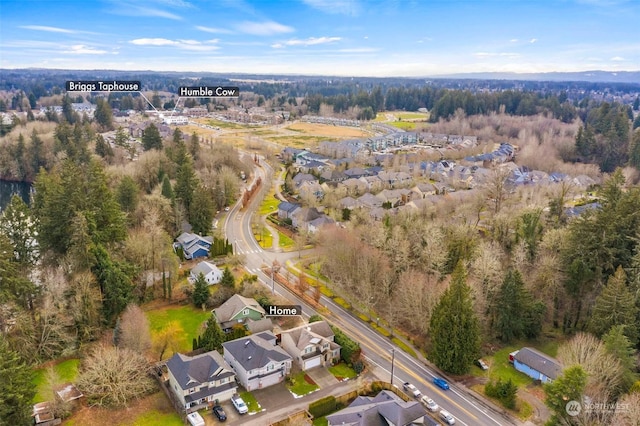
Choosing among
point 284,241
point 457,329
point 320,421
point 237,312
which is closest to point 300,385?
point 320,421

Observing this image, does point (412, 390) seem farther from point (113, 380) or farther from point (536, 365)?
point (113, 380)

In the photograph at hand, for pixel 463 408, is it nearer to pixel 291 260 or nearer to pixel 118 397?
pixel 118 397

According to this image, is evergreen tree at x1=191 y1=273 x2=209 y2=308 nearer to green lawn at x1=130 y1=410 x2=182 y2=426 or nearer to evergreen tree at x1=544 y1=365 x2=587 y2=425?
green lawn at x1=130 y1=410 x2=182 y2=426

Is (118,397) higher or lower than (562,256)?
lower

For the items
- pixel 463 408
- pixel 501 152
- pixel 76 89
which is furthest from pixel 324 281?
pixel 501 152

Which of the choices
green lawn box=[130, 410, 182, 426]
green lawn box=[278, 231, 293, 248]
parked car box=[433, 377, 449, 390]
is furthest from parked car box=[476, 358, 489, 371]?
green lawn box=[278, 231, 293, 248]

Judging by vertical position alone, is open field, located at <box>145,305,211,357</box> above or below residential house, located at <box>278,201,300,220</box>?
below
